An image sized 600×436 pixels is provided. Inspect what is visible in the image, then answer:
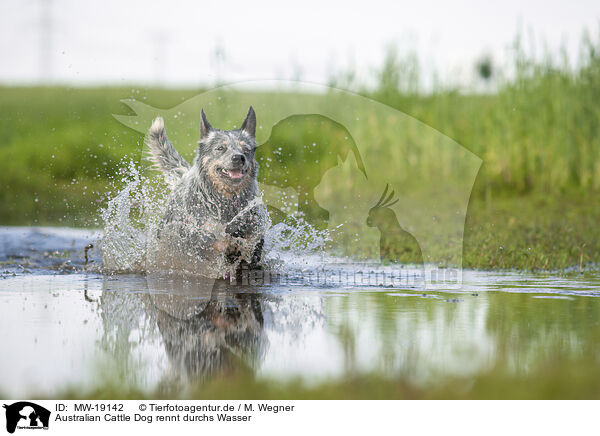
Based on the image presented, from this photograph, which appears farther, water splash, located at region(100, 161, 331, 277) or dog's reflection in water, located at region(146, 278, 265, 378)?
water splash, located at region(100, 161, 331, 277)

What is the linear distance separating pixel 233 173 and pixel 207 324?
2.54 metres

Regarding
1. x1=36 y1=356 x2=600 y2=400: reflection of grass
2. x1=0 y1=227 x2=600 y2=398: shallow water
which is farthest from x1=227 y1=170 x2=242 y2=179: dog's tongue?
x1=36 y1=356 x2=600 y2=400: reflection of grass

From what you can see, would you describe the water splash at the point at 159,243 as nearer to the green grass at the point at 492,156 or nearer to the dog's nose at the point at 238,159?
the dog's nose at the point at 238,159

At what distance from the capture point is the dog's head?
7523mm

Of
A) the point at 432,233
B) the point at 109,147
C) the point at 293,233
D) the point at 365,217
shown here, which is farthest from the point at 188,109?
the point at 293,233

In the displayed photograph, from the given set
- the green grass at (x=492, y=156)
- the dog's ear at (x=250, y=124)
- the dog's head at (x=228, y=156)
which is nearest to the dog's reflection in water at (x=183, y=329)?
the dog's head at (x=228, y=156)

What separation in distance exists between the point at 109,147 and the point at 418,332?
1376 centimetres

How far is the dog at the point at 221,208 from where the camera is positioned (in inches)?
300

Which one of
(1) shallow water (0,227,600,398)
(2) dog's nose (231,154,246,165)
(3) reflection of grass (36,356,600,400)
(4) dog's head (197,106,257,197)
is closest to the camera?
(3) reflection of grass (36,356,600,400)

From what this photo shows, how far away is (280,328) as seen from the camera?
5.24 meters

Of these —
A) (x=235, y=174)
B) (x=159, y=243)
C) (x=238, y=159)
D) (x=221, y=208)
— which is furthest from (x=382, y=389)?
(x=159, y=243)

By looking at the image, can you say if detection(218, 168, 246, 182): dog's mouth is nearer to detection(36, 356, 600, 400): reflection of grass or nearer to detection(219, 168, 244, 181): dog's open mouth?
detection(219, 168, 244, 181): dog's open mouth
